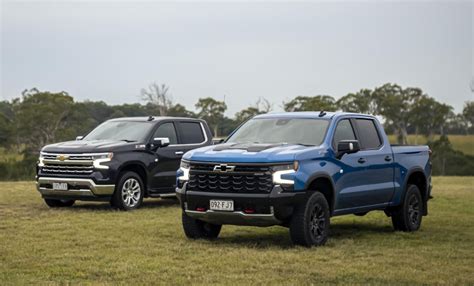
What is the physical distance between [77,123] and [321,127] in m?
57.4

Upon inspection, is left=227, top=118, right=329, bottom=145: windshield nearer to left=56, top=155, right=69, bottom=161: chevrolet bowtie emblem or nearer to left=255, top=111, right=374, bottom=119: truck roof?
left=255, top=111, right=374, bottom=119: truck roof

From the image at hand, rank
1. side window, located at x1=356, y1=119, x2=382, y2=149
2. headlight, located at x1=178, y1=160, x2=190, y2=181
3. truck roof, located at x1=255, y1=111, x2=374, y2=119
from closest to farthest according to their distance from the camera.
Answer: headlight, located at x1=178, y1=160, x2=190, y2=181, truck roof, located at x1=255, y1=111, x2=374, y2=119, side window, located at x1=356, y1=119, x2=382, y2=149

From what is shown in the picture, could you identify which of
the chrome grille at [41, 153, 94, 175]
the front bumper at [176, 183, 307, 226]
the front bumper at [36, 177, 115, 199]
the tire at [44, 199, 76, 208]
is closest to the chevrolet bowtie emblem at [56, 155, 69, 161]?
the chrome grille at [41, 153, 94, 175]

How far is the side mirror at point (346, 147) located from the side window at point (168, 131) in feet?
21.2

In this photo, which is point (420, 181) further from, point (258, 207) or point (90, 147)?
point (90, 147)

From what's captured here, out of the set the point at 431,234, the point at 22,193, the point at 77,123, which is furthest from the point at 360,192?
the point at 77,123

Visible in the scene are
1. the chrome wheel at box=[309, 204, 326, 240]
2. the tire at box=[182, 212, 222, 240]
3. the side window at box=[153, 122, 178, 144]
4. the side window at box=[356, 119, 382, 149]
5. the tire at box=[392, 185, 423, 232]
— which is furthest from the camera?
the side window at box=[153, 122, 178, 144]

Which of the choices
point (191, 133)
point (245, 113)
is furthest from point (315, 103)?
point (191, 133)

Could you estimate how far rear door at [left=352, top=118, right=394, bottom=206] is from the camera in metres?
12.4

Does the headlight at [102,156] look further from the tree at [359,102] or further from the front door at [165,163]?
the tree at [359,102]

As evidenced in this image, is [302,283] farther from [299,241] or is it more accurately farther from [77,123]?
[77,123]

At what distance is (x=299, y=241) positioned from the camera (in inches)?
429

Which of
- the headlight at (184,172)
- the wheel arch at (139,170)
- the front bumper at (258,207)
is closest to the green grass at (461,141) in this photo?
the wheel arch at (139,170)

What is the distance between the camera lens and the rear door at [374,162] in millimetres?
12383
